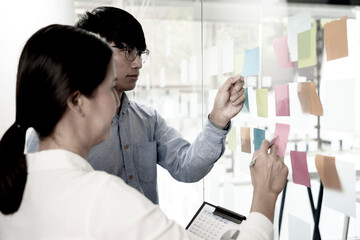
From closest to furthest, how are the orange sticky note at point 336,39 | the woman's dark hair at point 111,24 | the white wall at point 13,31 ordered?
the orange sticky note at point 336,39
the woman's dark hair at point 111,24
the white wall at point 13,31

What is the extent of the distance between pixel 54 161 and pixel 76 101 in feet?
0.46

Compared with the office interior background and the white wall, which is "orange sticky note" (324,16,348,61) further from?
the white wall

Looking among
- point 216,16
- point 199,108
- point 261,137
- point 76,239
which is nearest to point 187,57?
point 199,108

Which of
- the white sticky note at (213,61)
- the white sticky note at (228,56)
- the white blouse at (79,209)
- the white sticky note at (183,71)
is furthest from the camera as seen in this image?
the white sticky note at (183,71)

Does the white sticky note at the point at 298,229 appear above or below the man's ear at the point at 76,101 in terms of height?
below

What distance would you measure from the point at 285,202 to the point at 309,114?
38 cm

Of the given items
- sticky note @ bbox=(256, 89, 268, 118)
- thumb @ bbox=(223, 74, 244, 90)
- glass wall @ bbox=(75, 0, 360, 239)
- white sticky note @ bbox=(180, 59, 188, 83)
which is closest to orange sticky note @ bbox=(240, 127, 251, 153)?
glass wall @ bbox=(75, 0, 360, 239)

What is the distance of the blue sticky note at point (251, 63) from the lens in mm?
1414

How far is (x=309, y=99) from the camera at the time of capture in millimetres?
1121

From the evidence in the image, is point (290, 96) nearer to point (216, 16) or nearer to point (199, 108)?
point (216, 16)

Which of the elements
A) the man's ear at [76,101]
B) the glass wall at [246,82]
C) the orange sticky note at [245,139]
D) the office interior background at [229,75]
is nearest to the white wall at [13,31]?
the office interior background at [229,75]

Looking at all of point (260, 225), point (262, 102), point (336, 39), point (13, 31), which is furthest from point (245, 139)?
point (13, 31)

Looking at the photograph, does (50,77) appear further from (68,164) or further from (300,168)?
(300,168)

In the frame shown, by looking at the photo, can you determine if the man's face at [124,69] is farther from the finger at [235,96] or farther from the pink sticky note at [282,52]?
the pink sticky note at [282,52]
